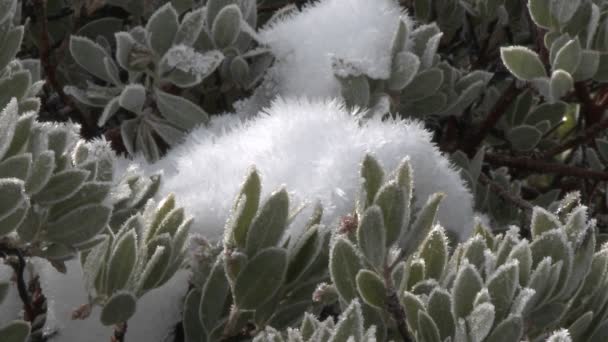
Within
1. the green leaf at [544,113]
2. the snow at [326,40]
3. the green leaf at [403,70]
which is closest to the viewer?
the green leaf at [403,70]

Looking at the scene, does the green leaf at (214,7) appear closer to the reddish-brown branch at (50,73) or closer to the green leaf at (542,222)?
the reddish-brown branch at (50,73)

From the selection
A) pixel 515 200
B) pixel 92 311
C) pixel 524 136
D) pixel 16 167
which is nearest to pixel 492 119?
pixel 524 136

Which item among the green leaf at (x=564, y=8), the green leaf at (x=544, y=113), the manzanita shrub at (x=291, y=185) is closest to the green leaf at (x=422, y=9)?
the manzanita shrub at (x=291, y=185)

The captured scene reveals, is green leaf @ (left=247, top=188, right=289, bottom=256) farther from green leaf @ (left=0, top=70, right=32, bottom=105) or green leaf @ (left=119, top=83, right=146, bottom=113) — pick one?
green leaf @ (left=119, top=83, right=146, bottom=113)

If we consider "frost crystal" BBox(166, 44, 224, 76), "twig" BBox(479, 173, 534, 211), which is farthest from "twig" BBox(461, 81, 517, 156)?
"frost crystal" BBox(166, 44, 224, 76)

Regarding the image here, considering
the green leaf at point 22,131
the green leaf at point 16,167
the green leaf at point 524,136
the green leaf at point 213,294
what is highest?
the green leaf at point 22,131

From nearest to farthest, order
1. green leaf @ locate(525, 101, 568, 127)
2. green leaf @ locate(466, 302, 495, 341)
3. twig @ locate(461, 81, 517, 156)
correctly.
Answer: green leaf @ locate(466, 302, 495, 341)
twig @ locate(461, 81, 517, 156)
green leaf @ locate(525, 101, 568, 127)

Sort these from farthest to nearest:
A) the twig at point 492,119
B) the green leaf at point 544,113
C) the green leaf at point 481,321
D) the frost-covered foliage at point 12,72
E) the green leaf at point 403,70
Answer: the green leaf at point 544,113 < the twig at point 492,119 < the green leaf at point 403,70 < the frost-covered foliage at point 12,72 < the green leaf at point 481,321
